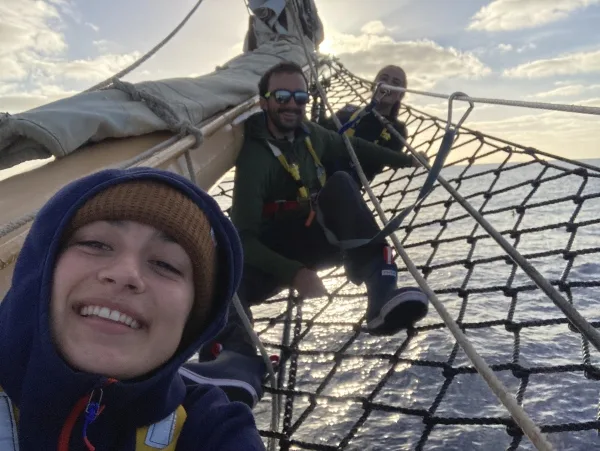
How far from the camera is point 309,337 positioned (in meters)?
4.45

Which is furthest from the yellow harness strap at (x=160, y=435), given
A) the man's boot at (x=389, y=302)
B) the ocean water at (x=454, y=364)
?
the man's boot at (x=389, y=302)

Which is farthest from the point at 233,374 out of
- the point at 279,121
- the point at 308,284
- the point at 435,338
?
the point at 435,338

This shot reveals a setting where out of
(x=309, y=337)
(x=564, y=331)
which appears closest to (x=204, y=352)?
(x=309, y=337)

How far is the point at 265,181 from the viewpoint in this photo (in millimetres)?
1906

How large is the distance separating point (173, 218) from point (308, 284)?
3.18ft

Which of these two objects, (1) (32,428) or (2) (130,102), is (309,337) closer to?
(2) (130,102)

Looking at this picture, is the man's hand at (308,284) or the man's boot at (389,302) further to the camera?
the man's hand at (308,284)

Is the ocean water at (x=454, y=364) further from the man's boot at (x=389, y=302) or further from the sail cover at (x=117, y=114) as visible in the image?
the sail cover at (x=117, y=114)

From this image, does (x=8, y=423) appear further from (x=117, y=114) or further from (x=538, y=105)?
(x=538, y=105)

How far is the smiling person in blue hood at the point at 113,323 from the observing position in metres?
0.64

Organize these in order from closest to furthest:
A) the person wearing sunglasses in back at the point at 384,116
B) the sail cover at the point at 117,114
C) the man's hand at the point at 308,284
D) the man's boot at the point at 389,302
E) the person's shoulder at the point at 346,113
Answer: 1. the sail cover at the point at 117,114
2. the man's boot at the point at 389,302
3. the man's hand at the point at 308,284
4. the person wearing sunglasses in back at the point at 384,116
5. the person's shoulder at the point at 346,113

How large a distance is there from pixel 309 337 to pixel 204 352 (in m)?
2.94

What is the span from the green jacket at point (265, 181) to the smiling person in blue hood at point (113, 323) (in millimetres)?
950

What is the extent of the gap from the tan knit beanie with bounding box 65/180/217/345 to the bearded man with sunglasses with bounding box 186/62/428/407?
1.85 ft
